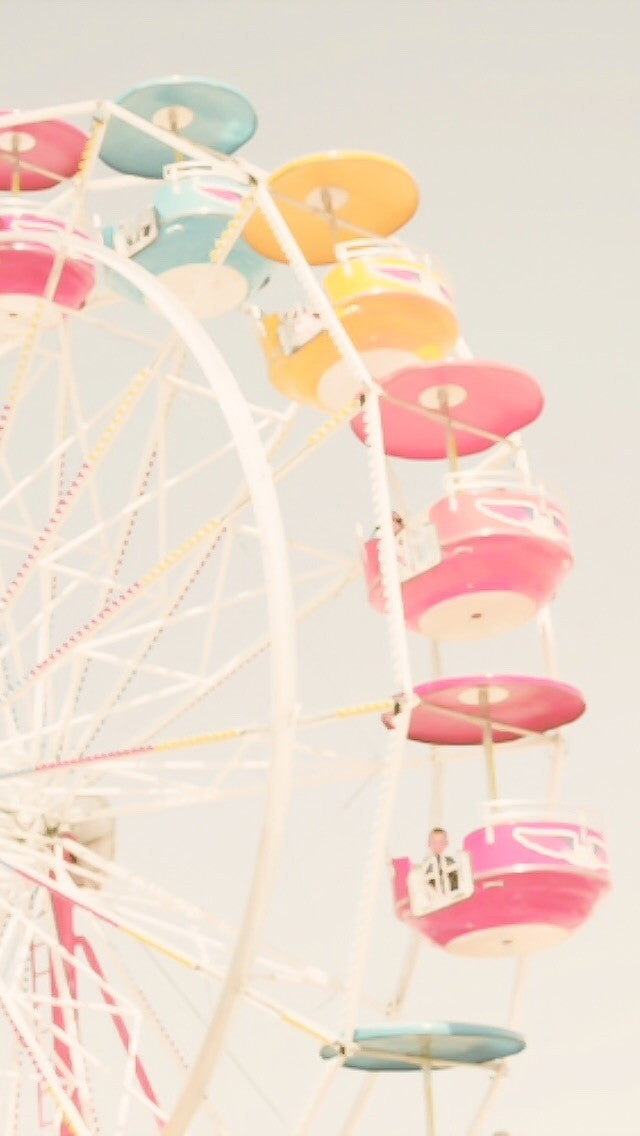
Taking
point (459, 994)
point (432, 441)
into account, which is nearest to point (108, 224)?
point (432, 441)

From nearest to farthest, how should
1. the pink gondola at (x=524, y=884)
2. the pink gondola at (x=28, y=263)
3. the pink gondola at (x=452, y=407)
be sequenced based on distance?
the pink gondola at (x=524, y=884) < the pink gondola at (x=452, y=407) < the pink gondola at (x=28, y=263)

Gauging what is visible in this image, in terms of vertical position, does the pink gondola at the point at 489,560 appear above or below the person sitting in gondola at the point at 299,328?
below

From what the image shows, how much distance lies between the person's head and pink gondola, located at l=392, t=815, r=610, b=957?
0.26 metres

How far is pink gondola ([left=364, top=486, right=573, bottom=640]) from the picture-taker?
32.2 feet

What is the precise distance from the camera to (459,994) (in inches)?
611

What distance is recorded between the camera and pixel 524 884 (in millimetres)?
9367

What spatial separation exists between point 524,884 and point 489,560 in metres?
1.46

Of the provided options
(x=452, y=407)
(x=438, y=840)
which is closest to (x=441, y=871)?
(x=438, y=840)

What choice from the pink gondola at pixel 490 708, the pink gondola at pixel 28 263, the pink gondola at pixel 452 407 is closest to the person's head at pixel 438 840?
the pink gondola at pixel 490 708

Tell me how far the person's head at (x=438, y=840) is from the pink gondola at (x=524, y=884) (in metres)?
0.26

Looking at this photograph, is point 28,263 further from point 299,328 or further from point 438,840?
point 438,840

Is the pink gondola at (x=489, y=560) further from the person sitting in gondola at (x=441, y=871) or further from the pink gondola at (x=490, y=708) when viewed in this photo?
the person sitting in gondola at (x=441, y=871)

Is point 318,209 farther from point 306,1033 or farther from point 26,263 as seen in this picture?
point 306,1033

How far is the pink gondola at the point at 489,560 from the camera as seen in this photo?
980 cm
